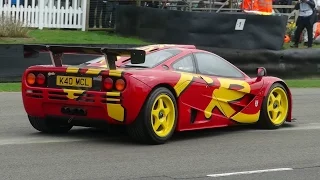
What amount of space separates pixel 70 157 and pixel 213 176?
5.38 ft

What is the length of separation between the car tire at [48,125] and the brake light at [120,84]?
3.95ft

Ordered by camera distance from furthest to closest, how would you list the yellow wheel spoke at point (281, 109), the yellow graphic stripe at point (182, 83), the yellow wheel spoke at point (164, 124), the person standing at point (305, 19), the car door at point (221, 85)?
the person standing at point (305, 19), the yellow wheel spoke at point (281, 109), the car door at point (221, 85), the yellow graphic stripe at point (182, 83), the yellow wheel spoke at point (164, 124)

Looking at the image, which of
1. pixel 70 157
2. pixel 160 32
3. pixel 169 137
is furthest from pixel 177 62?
pixel 160 32

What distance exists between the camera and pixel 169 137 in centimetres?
923

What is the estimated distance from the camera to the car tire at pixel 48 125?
375 inches

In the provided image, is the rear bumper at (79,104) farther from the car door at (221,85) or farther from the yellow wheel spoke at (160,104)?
the car door at (221,85)

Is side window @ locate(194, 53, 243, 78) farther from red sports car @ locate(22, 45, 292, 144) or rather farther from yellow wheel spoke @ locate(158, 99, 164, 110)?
yellow wheel spoke @ locate(158, 99, 164, 110)

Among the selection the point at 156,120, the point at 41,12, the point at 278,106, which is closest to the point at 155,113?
the point at 156,120

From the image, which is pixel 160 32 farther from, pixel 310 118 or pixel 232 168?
pixel 232 168

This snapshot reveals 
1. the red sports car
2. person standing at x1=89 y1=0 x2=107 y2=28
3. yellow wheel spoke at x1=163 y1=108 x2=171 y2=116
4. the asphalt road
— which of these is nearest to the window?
the red sports car

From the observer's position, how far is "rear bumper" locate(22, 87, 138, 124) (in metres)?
8.63

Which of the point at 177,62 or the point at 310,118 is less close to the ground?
the point at 177,62

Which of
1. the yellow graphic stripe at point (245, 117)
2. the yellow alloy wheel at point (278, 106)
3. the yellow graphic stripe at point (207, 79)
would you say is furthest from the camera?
the yellow alloy wheel at point (278, 106)

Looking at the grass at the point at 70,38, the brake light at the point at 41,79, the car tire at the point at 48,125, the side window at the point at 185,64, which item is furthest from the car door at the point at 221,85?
the grass at the point at 70,38
